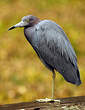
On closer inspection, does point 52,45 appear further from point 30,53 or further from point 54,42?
point 30,53

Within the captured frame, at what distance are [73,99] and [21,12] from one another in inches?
269

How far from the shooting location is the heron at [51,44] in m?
4.27

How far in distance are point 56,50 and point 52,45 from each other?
82mm

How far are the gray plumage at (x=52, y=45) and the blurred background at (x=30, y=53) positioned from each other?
3.13 meters

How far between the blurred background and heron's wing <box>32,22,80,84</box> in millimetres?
3128

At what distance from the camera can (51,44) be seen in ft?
14.2

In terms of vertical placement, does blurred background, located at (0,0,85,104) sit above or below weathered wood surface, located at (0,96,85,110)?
above

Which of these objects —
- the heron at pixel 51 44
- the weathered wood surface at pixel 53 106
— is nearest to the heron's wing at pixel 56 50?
the heron at pixel 51 44

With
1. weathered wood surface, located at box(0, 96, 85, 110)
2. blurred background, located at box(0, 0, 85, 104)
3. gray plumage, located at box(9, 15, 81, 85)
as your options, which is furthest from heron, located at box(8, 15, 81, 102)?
blurred background, located at box(0, 0, 85, 104)

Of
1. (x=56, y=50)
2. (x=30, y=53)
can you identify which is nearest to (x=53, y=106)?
(x=56, y=50)

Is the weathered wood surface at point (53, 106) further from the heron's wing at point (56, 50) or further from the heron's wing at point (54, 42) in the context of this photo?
the heron's wing at point (54, 42)

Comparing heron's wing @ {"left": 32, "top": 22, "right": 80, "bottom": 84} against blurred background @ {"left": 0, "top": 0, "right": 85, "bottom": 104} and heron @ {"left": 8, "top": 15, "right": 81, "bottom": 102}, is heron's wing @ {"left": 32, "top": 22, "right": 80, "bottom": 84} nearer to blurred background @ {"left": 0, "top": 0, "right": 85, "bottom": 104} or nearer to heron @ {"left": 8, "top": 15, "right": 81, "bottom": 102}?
heron @ {"left": 8, "top": 15, "right": 81, "bottom": 102}

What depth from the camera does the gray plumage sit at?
4.27 metres

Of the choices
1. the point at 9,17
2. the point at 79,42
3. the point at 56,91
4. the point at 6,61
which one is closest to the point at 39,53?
the point at 56,91
